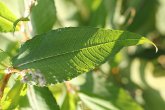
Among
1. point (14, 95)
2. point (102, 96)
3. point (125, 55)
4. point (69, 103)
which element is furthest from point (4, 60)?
point (125, 55)

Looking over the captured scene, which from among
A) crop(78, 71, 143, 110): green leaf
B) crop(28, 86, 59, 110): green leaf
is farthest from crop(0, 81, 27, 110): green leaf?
crop(78, 71, 143, 110): green leaf

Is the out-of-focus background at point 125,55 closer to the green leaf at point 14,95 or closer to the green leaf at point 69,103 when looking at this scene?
the green leaf at point 69,103

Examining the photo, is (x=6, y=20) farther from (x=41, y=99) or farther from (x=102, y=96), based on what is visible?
(x=102, y=96)

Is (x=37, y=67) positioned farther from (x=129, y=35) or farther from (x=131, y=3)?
(x=131, y=3)

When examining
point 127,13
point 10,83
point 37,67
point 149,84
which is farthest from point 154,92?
point 37,67

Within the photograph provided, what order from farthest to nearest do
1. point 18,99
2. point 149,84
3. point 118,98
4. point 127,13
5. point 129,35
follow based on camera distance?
point 149,84 → point 127,13 → point 118,98 → point 18,99 → point 129,35

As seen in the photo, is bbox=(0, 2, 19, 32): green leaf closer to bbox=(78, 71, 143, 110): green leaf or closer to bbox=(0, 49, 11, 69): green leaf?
bbox=(0, 49, 11, 69): green leaf
